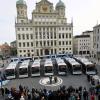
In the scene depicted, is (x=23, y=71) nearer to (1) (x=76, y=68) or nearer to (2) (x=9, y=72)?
(2) (x=9, y=72)

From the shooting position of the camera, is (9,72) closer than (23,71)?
Yes

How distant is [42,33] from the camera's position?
241 ft

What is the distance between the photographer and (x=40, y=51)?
241ft

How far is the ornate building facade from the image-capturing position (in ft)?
239

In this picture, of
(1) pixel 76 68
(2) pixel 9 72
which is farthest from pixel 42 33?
(2) pixel 9 72

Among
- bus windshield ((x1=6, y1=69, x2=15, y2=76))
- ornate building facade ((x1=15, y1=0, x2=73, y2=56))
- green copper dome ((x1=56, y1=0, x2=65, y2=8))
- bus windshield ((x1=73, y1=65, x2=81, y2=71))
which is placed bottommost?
bus windshield ((x1=6, y1=69, x2=15, y2=76))

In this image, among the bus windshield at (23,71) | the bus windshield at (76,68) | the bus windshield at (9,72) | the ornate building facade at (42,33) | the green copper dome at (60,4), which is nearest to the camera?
A: the bus windshield at (9,72)

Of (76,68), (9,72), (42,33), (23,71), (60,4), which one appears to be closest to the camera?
(9,72)

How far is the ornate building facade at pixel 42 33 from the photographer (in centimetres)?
7275

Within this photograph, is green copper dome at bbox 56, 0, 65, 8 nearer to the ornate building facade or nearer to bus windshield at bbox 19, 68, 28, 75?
the ornate building facade

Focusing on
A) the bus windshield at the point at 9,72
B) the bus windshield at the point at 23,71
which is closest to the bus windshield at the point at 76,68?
the bus windshield at the point at 23,71

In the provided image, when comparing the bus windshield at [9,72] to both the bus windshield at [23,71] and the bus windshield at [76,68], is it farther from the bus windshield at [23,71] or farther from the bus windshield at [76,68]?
the bus windshield at [76,68]

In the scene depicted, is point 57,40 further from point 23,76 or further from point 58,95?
point 58,95

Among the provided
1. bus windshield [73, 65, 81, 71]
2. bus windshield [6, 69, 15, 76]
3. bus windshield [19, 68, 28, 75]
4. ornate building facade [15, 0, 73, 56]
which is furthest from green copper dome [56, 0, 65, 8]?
bus windshield [6, 69, 15, 76]
